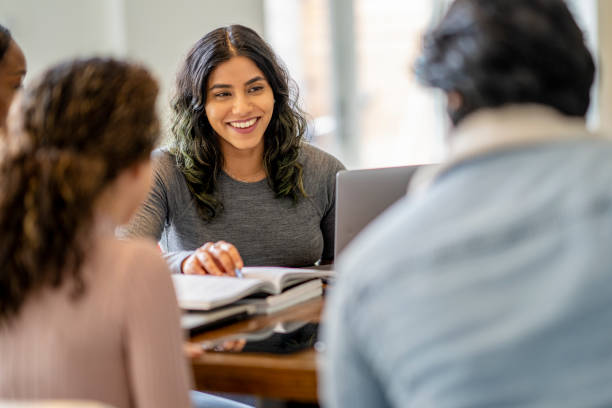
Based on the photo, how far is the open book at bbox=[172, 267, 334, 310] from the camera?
4.28 feet

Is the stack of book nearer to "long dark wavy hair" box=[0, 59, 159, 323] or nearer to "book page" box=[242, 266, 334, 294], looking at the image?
"book page" box=[242, 266, 334, 294]

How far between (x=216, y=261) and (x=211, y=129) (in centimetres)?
64

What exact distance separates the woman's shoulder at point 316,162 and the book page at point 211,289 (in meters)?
0.75

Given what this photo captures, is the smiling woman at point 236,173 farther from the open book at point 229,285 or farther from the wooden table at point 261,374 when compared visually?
the wooden table at point 261,374

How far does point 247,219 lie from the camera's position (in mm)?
2035

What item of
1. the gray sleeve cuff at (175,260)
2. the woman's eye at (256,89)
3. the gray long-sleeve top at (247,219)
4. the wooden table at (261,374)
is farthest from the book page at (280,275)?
the woman's eye at (256,89)

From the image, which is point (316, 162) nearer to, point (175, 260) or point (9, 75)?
point (175, 260)

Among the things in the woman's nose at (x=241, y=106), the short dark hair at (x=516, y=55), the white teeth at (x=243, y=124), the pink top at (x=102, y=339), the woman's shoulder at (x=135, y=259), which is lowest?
the pink top at (x=102, y=339)

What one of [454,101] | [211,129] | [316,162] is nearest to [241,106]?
[211,129]

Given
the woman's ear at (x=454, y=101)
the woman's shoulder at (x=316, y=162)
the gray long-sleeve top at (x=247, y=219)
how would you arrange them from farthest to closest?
the woman's shoulder at (x=316, y=162)
the gray long-sleeve top at (x=247, y=219)
the woman's ear at (x=454, y=101)

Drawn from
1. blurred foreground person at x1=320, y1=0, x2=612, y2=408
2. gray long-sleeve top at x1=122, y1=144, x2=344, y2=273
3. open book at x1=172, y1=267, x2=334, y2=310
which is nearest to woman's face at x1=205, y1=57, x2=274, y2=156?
gray long-sleeve top at x1=122, y1=144, x2=344, y2=273

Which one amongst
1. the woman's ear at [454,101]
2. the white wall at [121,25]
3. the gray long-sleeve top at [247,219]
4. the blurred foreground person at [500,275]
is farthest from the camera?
the white wall at [121,25]

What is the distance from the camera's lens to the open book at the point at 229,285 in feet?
4.28

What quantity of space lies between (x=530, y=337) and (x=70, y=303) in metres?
0.53
